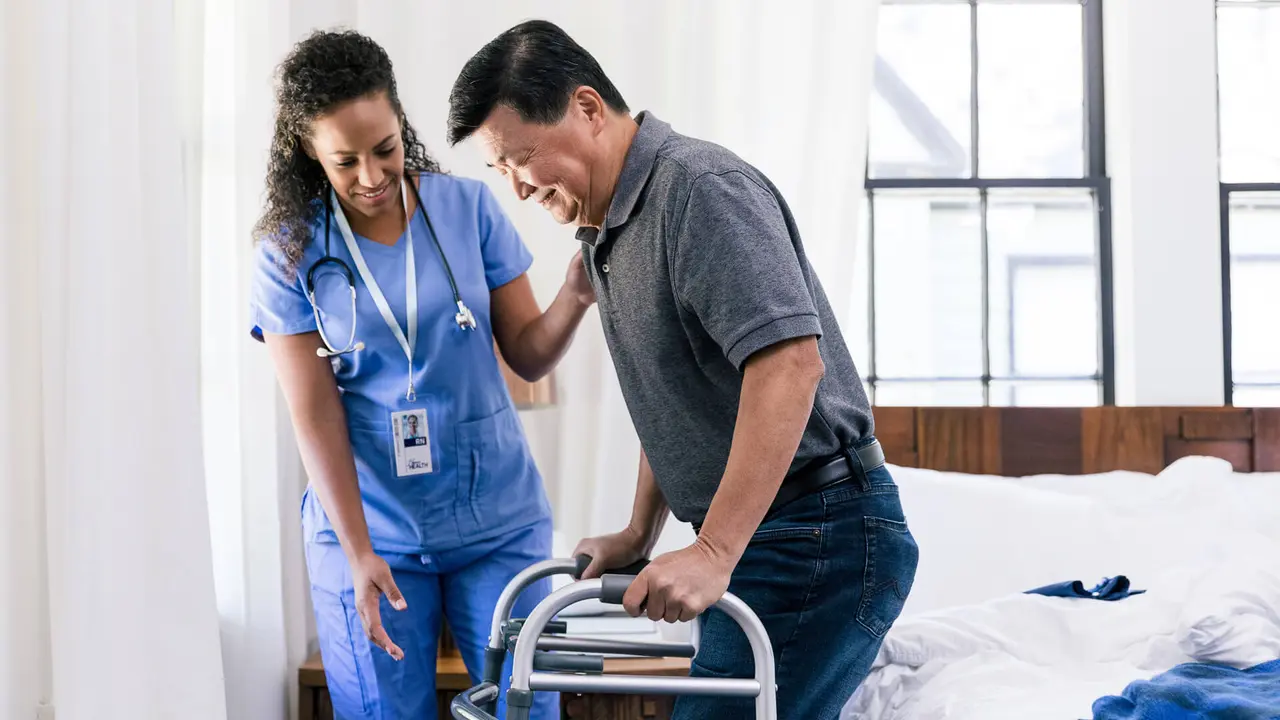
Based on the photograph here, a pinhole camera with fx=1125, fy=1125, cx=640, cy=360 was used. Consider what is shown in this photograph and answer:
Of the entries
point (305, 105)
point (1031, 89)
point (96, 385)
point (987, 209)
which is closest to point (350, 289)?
point (305, 105)

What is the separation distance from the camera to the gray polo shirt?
1.17 metres

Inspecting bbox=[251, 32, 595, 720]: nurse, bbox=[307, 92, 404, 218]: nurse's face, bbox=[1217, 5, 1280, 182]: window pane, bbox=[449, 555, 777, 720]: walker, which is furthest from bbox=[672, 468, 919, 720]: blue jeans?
bbox=[1217, 5, 1280, 182]: window pane

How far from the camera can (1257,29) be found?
10.2ft

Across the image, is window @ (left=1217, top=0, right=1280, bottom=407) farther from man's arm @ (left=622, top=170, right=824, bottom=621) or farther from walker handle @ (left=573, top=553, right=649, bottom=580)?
man's arm @ (left=622, top=170, right=824, bottom=621)

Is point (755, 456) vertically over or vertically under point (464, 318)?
under

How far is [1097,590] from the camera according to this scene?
7.02ft

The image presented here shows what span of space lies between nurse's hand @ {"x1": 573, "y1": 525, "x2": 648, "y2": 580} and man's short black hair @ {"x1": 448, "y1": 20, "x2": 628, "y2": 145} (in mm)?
558


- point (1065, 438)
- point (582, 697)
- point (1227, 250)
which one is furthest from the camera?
point (1227, 250)

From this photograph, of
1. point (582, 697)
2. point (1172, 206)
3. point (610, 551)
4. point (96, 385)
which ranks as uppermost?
point (1172, 206)

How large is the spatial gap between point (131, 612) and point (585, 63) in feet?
3.04

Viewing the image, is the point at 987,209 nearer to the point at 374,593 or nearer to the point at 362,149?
the point at 362,149

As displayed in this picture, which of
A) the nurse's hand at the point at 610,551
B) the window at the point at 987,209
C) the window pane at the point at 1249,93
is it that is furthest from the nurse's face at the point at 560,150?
the window pane at the point at 1249,93

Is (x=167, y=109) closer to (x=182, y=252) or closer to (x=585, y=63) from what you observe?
(x=182, y=252)

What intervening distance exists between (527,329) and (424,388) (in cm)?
22
